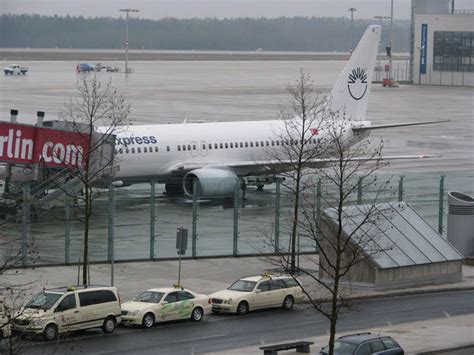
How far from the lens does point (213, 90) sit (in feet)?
496

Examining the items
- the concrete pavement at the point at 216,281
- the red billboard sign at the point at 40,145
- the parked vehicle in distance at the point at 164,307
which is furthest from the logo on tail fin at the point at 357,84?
the parked vehicle in distance at the point at 164,307

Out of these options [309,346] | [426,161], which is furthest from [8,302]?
[426,161]

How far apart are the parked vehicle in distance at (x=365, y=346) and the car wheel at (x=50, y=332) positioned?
719 centimetres

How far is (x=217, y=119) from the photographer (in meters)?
102

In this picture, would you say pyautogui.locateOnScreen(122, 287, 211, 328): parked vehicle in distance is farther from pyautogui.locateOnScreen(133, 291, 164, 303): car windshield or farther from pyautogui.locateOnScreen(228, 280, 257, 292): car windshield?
pyautogui.locateOnScreen(228, 280, 257, 292): car windshield

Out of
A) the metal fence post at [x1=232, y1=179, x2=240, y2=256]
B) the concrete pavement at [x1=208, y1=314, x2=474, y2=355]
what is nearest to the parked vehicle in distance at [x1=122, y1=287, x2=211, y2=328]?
the concrete pavement at [x1=208, y1=314, x2=474, y2=355]

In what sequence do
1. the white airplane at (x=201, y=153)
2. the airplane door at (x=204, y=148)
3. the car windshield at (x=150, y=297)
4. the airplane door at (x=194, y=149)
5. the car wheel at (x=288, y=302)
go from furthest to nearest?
1. the airplane door at (x=204, y=148)
2. the airplane door at (x=194, y=149)
3. the white airplane at (x=201, y=153)
4. the car wheel at (x=288, y=302)
5. the car windshield at (x=150, y=297)

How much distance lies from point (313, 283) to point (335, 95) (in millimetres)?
29821

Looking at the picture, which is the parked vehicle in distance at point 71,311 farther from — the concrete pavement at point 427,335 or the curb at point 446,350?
the curb at point 446,350

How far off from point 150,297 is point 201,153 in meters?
27.6

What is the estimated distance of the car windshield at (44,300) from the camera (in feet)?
108

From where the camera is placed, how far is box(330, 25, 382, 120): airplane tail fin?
71312 mm

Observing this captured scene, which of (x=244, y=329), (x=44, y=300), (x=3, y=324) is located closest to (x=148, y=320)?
(x=244, y=329)

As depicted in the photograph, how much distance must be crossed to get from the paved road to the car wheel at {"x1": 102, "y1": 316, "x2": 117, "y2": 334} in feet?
0.62
